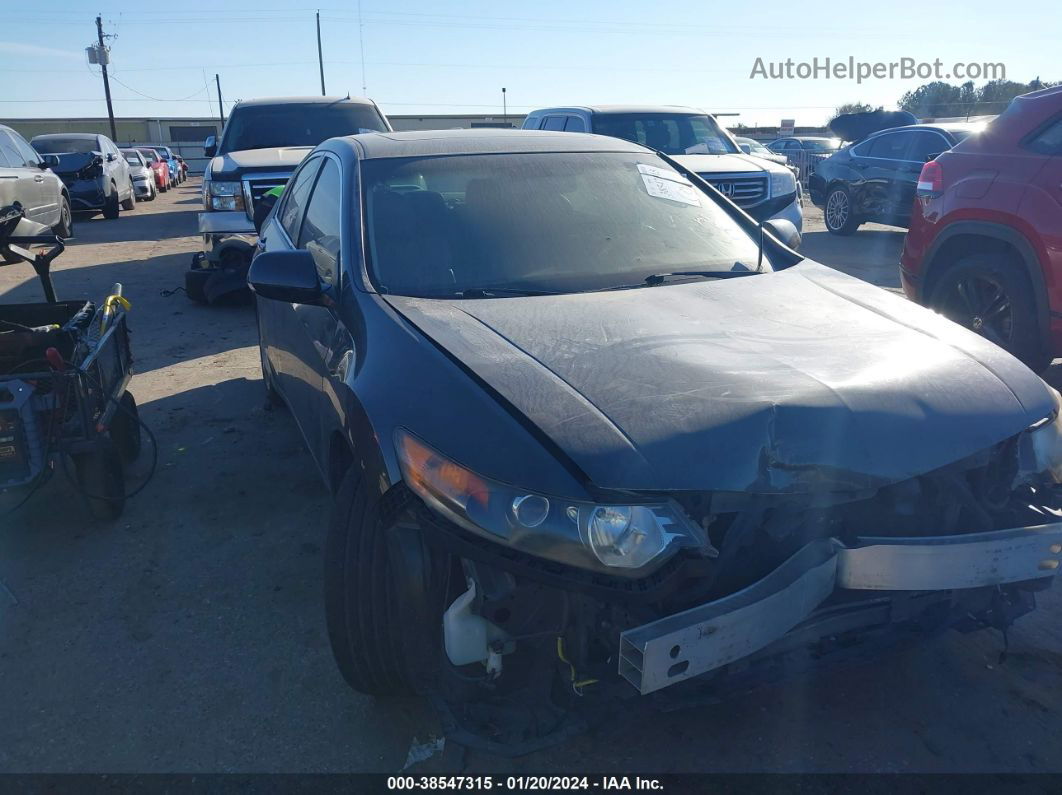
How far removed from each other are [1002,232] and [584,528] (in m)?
4.33

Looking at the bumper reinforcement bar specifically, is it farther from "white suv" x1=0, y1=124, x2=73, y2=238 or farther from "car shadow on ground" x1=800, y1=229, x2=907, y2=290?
"white suv" x1=0, y1=124, x2=73, y2=238

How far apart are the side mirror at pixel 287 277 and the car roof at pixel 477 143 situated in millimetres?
653

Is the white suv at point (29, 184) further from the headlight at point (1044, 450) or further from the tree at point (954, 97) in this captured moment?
the tree at point (954, 97)

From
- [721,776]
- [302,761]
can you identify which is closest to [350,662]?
[302,761]

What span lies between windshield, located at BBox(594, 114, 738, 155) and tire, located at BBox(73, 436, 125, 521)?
708 cm

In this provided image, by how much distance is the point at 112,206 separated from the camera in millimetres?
17031

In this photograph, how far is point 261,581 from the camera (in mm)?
3365

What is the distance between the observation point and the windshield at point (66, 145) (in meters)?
16.6

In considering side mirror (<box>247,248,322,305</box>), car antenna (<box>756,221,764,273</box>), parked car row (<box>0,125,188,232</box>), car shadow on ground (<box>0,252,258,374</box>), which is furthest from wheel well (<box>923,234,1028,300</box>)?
parked car row (<box>0,125,188,232</box>)

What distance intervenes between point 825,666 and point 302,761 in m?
1.46

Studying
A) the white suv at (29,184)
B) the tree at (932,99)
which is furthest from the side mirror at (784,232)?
the tree at (932,99)

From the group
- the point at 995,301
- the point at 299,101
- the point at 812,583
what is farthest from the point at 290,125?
the point at 812,583

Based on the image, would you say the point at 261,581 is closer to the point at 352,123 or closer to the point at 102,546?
the point at 102,546

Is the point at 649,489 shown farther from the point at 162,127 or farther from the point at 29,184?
the point at 162,127
